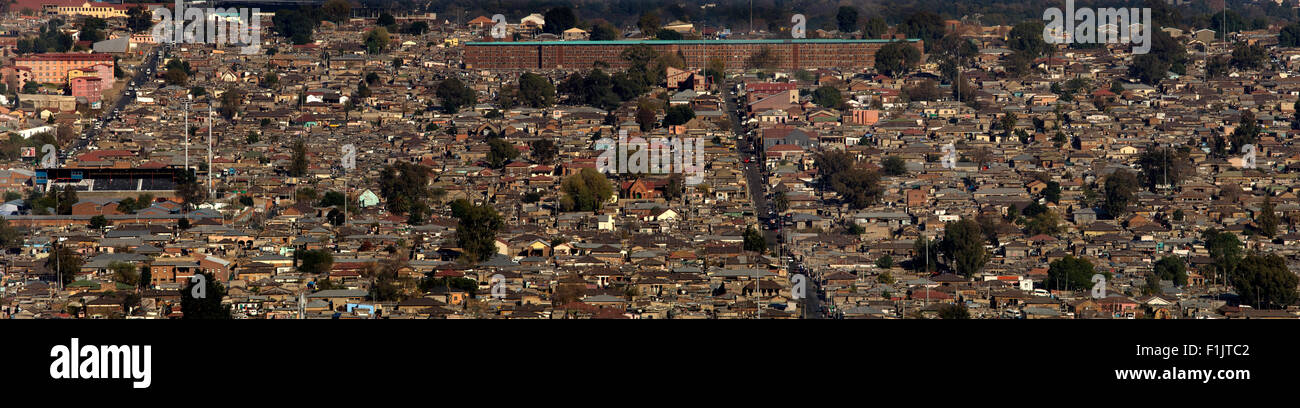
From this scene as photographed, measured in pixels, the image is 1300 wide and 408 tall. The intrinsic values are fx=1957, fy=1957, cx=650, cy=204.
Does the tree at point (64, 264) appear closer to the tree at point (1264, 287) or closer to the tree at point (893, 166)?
the tree at point (1264, 287)

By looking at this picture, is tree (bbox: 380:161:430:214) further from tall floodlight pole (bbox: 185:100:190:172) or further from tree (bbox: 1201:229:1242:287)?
tree (bbox: 1201:229:1242:287)

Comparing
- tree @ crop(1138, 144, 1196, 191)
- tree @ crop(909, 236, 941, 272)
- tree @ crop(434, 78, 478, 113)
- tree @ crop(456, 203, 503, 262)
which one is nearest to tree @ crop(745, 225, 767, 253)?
tree @ crop(909, 236, 941, 272)

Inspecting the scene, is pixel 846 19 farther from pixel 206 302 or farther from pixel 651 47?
pixel 206 302

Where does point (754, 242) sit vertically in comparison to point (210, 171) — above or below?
below

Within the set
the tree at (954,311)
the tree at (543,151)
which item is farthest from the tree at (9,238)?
the tree at (954,311)

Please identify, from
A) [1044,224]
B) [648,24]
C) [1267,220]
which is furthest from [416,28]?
[1267,220]
